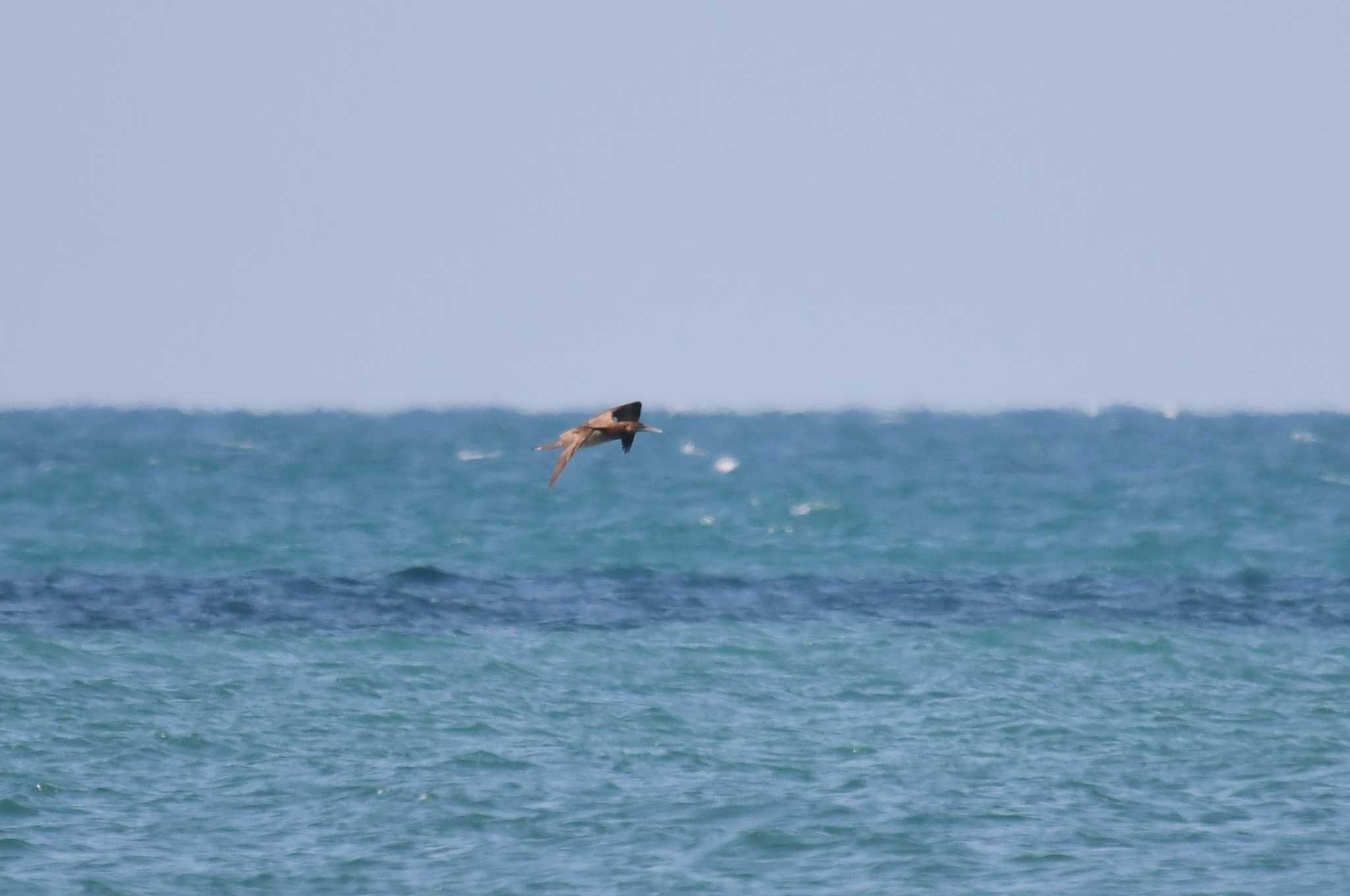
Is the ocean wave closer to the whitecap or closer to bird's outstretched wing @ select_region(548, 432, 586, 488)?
bird's outstretched wing @ select_region(548, 432, 586, 488)

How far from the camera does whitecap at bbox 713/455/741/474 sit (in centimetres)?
6712

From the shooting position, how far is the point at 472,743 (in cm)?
1942

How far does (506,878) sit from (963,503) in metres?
35.3

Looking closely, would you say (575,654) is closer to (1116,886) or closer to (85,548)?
(1116,886)

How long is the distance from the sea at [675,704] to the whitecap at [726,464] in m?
21.6

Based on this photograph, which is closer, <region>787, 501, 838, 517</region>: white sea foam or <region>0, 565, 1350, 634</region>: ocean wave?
<region>0, 565, 1350, 634</region>: ocean wave

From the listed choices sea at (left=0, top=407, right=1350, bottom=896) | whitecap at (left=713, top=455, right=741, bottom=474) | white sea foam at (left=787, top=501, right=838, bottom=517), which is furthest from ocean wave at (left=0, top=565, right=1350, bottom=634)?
whitecap at (left=713, top=455, right=741, bottom=474)

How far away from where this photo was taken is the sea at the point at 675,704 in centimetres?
1565

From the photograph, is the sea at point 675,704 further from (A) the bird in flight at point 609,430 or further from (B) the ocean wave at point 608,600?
(A) the bird in flight at point 609,430

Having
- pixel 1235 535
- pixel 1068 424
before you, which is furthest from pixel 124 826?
pixel 1068 424

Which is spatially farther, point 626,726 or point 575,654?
point 575,654

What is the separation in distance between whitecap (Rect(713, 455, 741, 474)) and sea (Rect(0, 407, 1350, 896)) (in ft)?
→ 70.8

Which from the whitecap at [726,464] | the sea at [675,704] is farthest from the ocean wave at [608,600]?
the whitecap at [726,464]

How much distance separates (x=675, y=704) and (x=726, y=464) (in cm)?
5009
